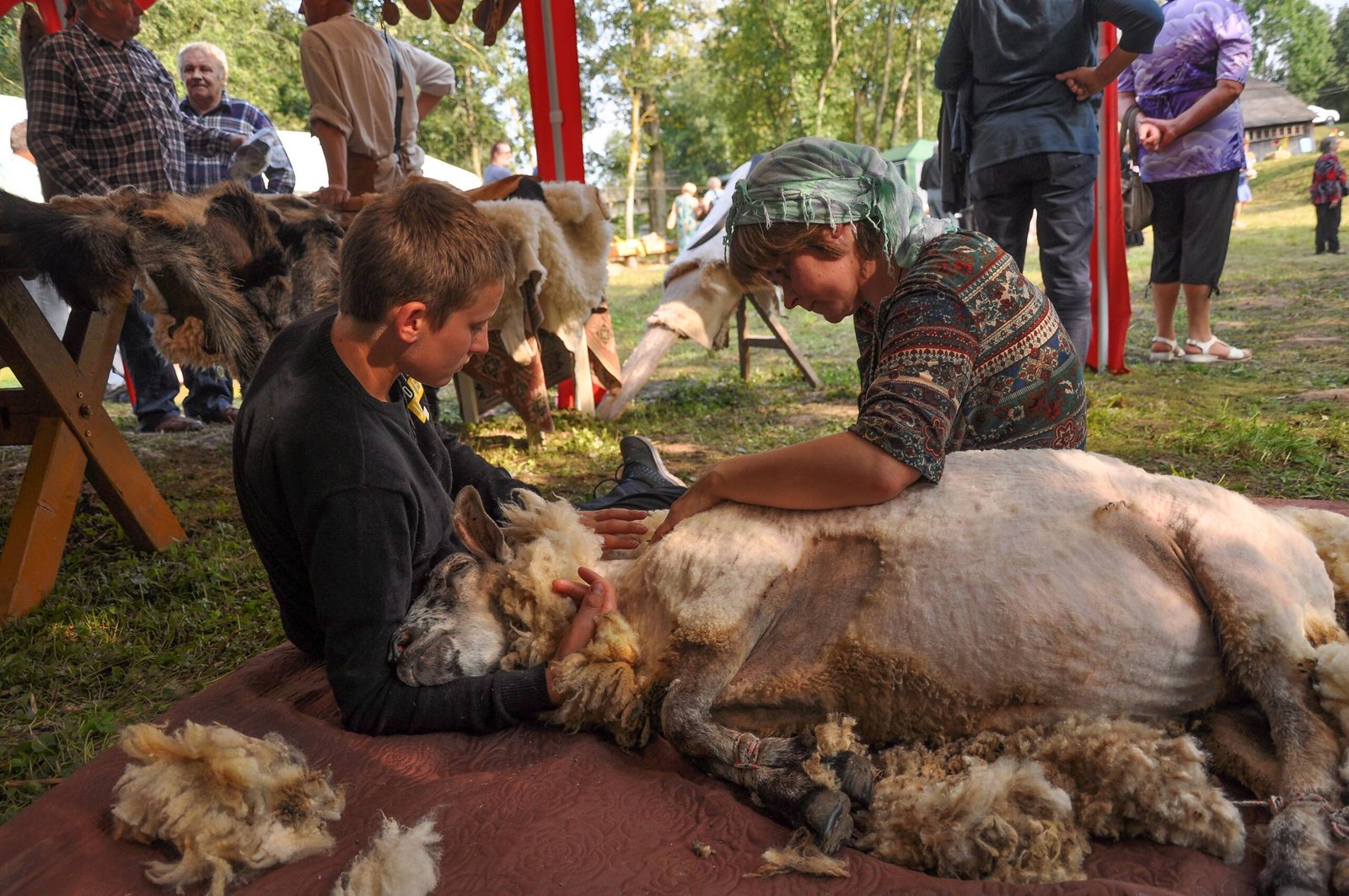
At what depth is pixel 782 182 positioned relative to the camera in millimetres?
2393

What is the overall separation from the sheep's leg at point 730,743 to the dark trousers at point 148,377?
6.21m

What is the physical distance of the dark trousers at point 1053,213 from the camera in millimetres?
5766

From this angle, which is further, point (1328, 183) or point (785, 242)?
point (1328, 183)

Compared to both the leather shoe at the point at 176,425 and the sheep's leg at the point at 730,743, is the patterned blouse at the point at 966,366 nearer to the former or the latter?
the sheep's leg at the point at 730,743

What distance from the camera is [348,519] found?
2.21 meters

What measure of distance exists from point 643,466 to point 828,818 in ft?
8.19

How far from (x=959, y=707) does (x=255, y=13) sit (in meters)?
31.9

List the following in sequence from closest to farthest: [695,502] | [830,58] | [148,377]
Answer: [695,502] → [148,377] → [830,58]

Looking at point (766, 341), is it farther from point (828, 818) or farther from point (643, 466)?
point (828, 818)

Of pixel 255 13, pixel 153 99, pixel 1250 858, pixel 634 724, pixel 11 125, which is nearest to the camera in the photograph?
pixel 1250 858

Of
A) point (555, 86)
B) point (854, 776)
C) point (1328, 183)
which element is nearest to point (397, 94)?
point (555, 86)

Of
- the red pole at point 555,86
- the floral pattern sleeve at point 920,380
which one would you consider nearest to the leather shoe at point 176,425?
the red pole at point 555,86

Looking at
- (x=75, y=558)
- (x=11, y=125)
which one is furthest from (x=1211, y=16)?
(x=11, y=125)

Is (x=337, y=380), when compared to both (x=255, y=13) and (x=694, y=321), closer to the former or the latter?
(x=694, y=321)
